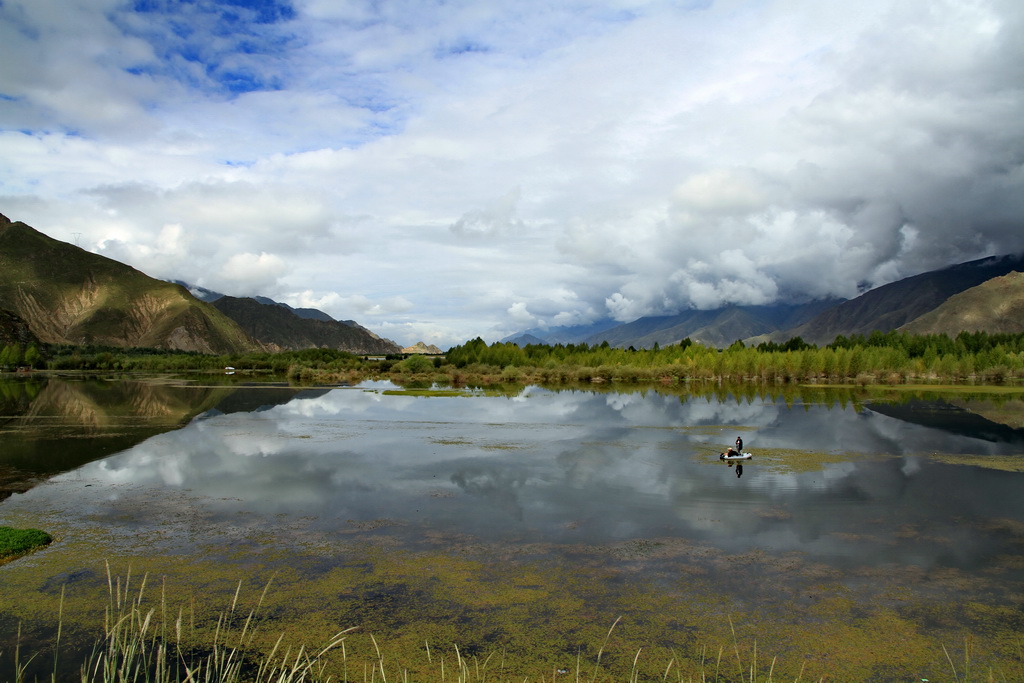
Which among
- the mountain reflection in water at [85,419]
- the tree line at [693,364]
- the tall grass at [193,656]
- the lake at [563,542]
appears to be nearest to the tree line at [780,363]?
the tree line at [693,364]

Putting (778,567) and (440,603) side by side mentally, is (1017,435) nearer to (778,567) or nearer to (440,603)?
(778,567)

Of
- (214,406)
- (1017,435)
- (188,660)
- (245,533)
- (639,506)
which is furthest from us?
(214,406)

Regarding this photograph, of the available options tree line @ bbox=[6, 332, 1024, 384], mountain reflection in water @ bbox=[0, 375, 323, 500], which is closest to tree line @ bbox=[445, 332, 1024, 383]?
tree line @ bbox=[6, 332, 1024, 384]

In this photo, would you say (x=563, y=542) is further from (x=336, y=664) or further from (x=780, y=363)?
(x=780, y=363)

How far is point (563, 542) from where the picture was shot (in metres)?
14.9

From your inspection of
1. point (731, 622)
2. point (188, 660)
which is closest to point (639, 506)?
point (731, 622)

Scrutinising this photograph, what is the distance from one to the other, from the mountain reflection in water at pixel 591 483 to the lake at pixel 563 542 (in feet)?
0.43

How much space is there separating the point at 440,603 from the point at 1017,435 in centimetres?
3817

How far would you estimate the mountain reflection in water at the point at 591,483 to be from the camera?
51.9 feet

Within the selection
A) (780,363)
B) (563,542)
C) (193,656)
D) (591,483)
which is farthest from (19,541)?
(780,363)

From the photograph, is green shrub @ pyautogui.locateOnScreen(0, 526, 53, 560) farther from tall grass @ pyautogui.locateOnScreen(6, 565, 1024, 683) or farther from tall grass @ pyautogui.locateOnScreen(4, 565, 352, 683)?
tall grass @ pyautogui.locateOnScreen(6, 565, 1024, 683)

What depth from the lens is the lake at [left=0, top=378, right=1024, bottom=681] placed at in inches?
392

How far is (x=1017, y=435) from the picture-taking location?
3472 centimetres

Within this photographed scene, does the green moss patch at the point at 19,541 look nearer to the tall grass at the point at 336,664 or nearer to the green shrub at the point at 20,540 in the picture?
the green shrub at the point at 20,540
